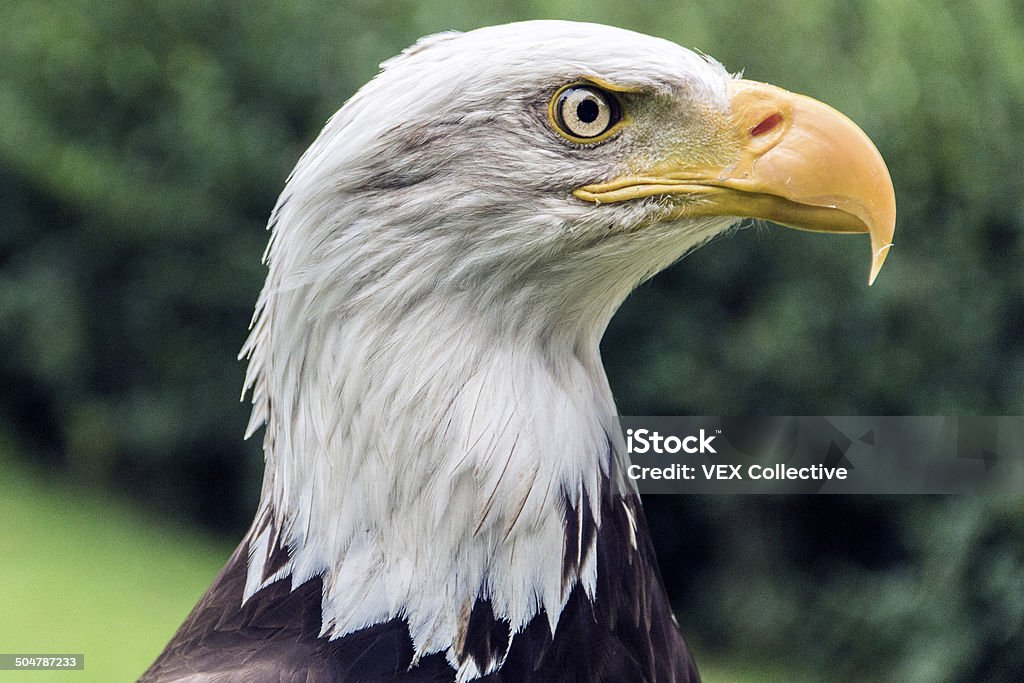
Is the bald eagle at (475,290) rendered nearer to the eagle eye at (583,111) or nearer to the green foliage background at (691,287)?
the eagle eye at (583,111)

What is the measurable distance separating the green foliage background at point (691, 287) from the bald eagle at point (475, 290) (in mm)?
1117

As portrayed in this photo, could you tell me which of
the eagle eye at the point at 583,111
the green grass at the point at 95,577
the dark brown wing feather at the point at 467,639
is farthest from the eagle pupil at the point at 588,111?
the green grass at the point at 95,577

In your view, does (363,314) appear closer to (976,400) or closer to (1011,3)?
(976,400)

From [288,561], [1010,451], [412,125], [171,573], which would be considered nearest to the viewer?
[412,125]

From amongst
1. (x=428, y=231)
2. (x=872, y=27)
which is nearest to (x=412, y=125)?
(x=428, y=231)

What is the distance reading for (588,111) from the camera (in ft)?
3.41

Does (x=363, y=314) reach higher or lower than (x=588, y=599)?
higher

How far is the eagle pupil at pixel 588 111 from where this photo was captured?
1036mm

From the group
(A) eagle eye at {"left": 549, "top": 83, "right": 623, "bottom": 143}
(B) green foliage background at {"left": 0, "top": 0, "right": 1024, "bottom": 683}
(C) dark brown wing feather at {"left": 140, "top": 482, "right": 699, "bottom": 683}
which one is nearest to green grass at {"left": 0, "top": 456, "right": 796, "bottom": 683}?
(B) green foliage background at {"left": 0, "top": 0, "right": 1024, "bottom": 683}

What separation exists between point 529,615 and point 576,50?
0.57 meters

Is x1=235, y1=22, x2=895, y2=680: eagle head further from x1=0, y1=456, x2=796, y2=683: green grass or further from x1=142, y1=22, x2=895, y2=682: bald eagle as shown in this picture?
x1=0, y1=456, x2=796, y2=683: green grass

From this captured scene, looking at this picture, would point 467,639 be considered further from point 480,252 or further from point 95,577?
point 95,577

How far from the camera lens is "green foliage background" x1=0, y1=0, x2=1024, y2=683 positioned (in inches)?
83.3

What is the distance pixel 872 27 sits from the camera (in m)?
2.18
